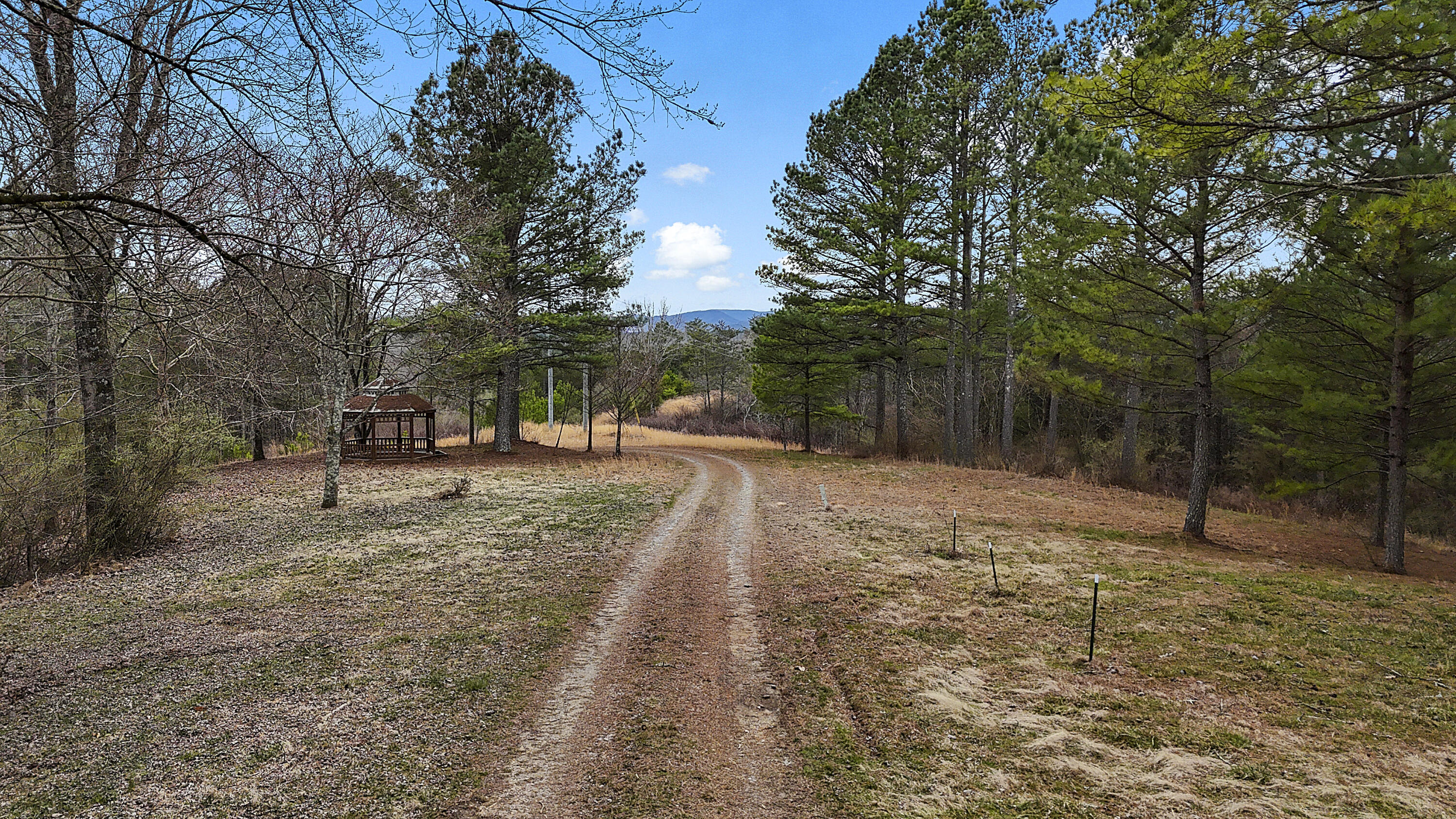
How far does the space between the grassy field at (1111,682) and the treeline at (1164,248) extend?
349 centimetres

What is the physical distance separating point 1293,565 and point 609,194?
1981cm

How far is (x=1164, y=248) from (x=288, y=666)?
12.6 meters

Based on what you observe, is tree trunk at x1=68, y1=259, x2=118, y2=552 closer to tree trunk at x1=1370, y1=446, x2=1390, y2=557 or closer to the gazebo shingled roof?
the gazebo shingled roof

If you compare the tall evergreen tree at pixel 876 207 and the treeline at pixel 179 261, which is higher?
the tall evergreen tree at pixel 876 207

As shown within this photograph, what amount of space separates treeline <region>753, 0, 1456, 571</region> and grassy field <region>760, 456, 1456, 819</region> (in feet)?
11.5

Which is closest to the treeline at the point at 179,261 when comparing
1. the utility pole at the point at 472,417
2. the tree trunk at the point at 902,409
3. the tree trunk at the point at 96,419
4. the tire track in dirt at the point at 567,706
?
the tree trunk at the point at 96,419

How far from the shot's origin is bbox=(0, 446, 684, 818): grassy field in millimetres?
3561

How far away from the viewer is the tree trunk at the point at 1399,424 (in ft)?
30.7

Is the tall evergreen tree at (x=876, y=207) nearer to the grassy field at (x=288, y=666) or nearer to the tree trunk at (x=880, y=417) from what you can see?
the tree trunk at (x=880, y=417)

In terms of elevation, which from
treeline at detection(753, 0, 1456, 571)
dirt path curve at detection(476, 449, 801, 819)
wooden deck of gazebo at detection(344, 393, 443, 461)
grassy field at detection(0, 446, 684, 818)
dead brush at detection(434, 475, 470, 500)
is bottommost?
dirt path curve at detection(476, 449, 801, 819)

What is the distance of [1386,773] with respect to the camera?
3.77 meters

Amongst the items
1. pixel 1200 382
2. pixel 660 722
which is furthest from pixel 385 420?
pixel 1200 382

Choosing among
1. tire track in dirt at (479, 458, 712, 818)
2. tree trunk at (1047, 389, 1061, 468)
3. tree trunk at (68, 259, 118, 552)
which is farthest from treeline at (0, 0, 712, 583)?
tree trunk at (1047, 389, 1061, 468)

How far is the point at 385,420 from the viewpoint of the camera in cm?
2156
